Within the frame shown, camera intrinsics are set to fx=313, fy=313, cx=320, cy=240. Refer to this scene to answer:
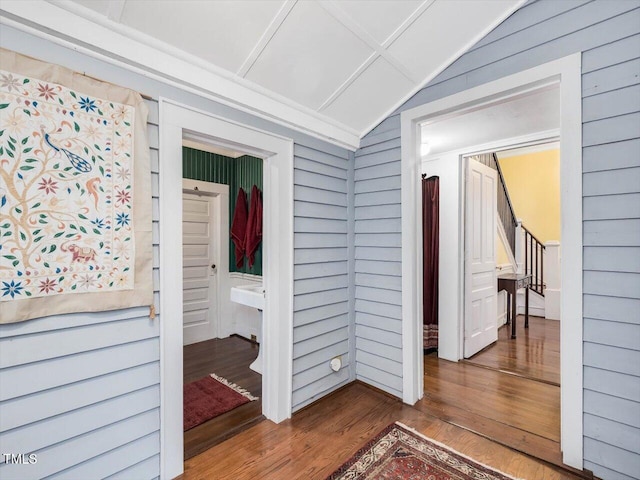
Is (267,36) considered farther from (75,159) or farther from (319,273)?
(319,273)

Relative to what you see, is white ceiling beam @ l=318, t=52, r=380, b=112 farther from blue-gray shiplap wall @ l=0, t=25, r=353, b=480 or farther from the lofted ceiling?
blue-gray shiplap wall @ l=0, t=25, r=353, b=480

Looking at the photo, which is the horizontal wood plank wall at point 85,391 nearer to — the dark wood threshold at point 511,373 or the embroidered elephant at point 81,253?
the embroidered elephant at point 81,253

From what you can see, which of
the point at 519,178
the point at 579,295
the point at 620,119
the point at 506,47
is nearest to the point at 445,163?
the point at 506,47

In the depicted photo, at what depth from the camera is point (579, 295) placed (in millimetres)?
1775

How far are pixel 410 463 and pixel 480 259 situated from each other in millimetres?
2603

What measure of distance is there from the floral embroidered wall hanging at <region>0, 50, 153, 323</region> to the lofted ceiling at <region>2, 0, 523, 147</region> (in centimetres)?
26

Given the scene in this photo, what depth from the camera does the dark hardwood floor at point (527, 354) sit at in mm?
3154

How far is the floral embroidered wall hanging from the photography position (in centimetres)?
127

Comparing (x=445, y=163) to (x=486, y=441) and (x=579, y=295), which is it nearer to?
(x=579, y=295)

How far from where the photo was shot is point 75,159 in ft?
4.69

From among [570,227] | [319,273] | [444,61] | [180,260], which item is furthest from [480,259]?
[180,260]

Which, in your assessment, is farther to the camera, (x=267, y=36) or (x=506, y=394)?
(x=506, y=394)

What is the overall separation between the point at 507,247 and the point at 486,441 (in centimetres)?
369

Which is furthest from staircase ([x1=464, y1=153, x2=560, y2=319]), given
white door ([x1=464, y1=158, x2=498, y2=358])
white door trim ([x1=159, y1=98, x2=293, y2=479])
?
white door trim ([x1=159, y1=98, x2=293, y2=479])
